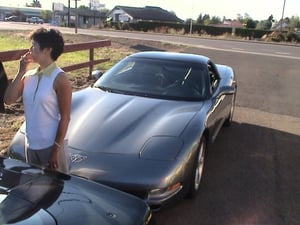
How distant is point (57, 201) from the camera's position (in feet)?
8.25

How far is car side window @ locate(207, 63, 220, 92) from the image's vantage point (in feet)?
19.5

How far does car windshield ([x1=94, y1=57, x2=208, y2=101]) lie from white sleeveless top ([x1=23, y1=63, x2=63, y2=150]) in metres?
2.23

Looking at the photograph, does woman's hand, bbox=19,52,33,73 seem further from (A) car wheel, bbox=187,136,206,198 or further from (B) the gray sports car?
(A) car wheel, bbox=187,136,206,198

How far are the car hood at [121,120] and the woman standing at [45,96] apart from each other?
0.74 metres

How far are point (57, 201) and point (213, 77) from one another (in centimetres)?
414

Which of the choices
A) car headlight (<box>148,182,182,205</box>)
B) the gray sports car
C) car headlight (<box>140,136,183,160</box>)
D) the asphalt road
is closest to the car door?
the gray sports car

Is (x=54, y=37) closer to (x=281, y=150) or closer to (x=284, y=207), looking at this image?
(x=284, y=207)

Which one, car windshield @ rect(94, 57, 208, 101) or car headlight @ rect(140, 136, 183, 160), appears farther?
car windshield @ rect(94, 57, 208, 101)

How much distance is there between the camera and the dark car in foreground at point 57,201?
2314mm

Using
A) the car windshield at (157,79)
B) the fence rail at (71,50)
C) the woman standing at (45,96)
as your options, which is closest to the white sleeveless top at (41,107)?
the woman standing at (45,96)

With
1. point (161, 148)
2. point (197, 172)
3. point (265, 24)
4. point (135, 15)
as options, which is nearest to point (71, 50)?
point (197, 172)

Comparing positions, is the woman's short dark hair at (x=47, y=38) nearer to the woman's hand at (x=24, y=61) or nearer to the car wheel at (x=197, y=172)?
the woman's hand at (x=24, y=61)

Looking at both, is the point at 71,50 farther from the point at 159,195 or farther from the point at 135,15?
the point at 135,15

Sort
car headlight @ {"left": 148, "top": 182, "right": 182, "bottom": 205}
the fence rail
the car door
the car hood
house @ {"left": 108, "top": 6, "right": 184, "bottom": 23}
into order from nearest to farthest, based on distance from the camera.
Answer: car headlight @ {"left": 148, "top": 182, "right": 182, "bottom": 205} → the car hood → the car door → the fence rail → house @ {"left": 108, "top": 6, "right": 184, "bottom": 23}
